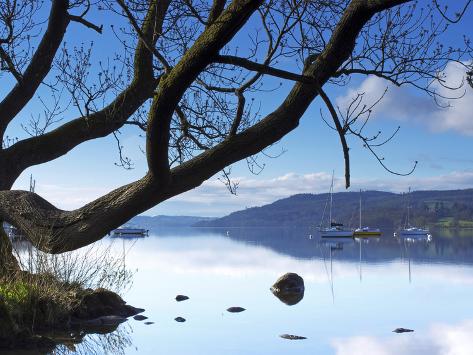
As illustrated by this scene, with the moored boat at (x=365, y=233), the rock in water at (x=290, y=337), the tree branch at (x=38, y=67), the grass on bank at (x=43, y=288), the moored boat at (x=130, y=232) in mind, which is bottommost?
the rock in water at (x=290, y=337)

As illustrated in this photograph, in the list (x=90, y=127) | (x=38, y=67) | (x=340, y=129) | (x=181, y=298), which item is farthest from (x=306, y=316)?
(x=340, y=129)

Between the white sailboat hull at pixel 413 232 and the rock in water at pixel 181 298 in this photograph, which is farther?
the white sailboat hull at pixel 413 232

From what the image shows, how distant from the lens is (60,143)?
1256 cm

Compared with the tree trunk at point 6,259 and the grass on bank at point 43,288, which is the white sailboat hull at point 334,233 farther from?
the tree trunk at point 6,259

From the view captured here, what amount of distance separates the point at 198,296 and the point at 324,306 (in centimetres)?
541

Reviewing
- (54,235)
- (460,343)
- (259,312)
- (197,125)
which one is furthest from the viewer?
(259,312)

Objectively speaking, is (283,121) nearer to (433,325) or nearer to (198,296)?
(433,325)

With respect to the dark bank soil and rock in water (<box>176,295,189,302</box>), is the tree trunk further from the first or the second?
rock in water (<box>176,295,189,302</box>)

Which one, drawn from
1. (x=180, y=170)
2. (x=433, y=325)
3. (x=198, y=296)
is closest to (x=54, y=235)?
(x=180, y=170)

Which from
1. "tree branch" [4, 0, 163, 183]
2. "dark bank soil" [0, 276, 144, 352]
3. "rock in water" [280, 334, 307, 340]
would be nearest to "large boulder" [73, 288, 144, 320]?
"dark bank soil" [0, 276, 144, 352]

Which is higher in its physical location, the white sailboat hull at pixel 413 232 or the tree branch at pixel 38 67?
the tree branch at pixel 38 67

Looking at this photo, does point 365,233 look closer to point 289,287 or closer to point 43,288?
point 289,287

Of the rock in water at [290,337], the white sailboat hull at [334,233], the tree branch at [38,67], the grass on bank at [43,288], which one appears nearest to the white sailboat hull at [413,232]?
the white sailboat hull at [334,233]

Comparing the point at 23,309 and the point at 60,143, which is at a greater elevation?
the point at 60,143
